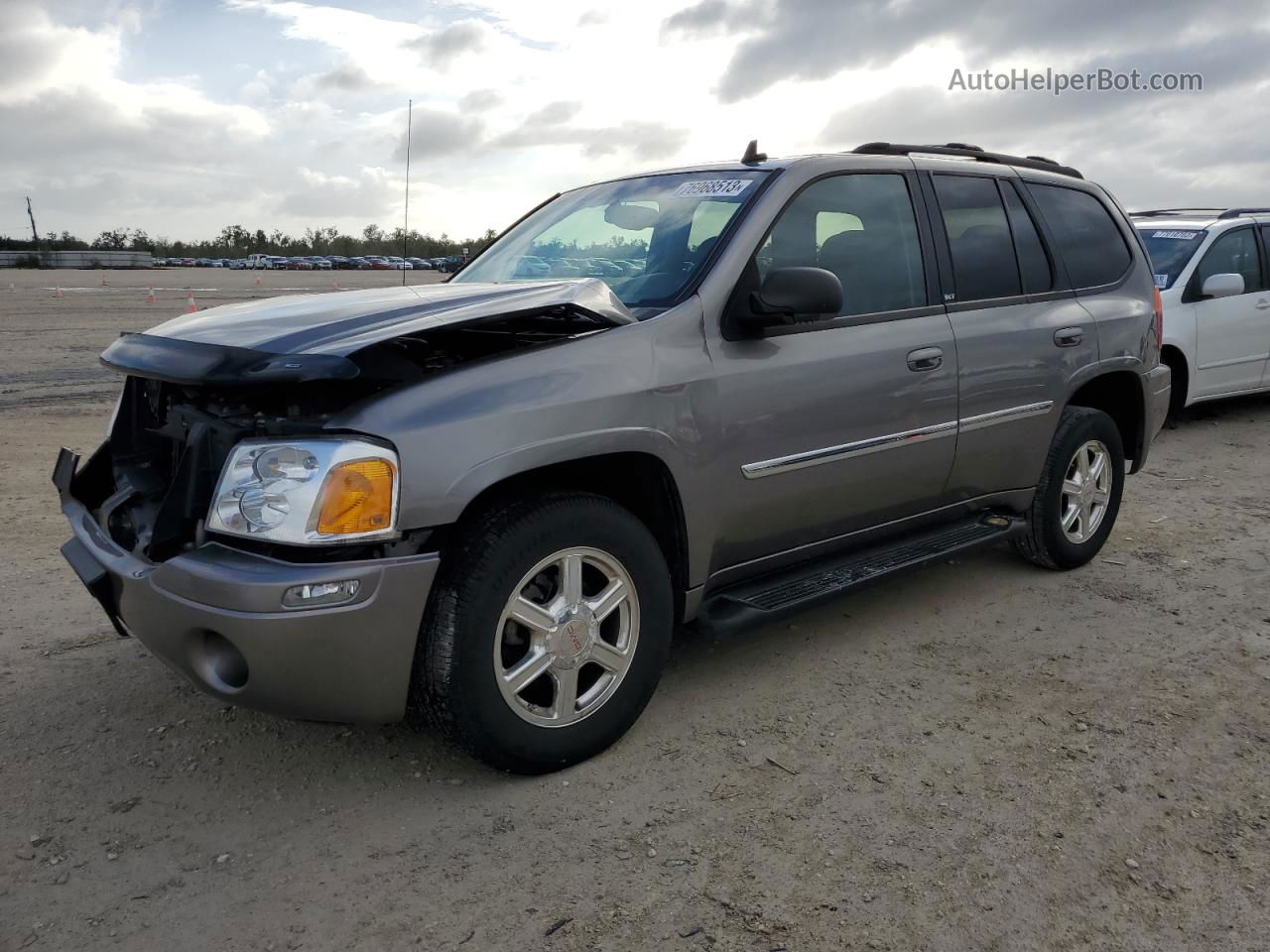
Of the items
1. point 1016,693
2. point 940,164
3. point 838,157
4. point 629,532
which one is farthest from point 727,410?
point 940,164

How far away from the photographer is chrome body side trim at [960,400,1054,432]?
4.17m

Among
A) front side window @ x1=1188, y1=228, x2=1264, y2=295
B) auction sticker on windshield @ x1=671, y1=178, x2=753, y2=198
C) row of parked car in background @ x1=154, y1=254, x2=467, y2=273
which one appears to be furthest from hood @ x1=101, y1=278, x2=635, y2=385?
row of parked car in background @ x1=154, y1=254, x2=467, y2=273

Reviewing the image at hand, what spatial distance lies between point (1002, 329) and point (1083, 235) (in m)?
1.00

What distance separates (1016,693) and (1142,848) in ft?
3.28

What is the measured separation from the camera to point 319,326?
2.94m

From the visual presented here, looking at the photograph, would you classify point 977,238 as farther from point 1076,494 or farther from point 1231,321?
point 1231,321

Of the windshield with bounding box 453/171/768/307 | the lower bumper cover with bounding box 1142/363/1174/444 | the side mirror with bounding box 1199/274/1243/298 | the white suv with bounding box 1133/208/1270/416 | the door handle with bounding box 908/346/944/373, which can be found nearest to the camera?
the windshield with bounding box 453/171/768/307

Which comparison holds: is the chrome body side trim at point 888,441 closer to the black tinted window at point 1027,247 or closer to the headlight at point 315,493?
the black tinted window at point 1027,247

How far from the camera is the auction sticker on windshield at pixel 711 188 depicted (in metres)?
3.70

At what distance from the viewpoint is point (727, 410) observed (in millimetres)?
3324

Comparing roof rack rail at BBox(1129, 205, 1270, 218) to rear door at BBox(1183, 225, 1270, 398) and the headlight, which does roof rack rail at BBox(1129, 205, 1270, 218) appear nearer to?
rear door at BBox(1183, 225, 1270, 398)

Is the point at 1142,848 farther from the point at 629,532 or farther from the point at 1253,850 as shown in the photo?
the point at 629,532

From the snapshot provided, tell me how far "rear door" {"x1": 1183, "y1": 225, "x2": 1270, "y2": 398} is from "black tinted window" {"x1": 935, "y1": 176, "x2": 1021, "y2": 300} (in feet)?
16.3

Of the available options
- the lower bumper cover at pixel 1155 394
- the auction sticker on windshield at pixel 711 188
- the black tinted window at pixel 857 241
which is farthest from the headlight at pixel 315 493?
the lower bumper cover at pixel 1155 394
